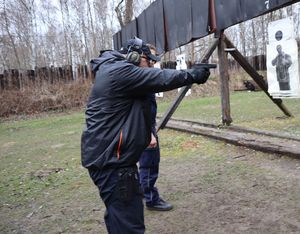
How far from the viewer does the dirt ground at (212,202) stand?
3.32 metres

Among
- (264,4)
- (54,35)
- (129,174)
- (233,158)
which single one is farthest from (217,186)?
(54,35)

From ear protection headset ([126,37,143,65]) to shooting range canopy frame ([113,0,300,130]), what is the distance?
3.43 metres

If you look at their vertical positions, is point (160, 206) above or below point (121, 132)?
below

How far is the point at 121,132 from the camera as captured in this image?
227 centimetres

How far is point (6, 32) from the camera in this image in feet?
89.7

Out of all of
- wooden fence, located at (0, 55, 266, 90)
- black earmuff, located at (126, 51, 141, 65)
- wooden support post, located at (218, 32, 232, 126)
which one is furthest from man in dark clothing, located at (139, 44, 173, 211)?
wooden fence, located at (0, 55, 266, 90)

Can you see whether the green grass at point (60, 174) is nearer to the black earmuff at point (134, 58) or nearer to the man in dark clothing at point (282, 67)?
the man in dark clothing at point (282, 67)

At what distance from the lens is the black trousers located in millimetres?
2275

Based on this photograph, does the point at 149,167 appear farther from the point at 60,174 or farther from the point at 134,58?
the point at 60,174

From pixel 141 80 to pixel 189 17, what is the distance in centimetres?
615

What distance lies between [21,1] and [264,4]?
25.4 metres

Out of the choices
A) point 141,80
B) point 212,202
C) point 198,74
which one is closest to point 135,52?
point 141,80

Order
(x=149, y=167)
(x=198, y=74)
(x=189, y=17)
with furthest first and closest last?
(x=189, y=17)
(x=149, y=167)
(x=198, y=74)

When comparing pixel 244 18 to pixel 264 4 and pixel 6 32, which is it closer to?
pixel 264 4
